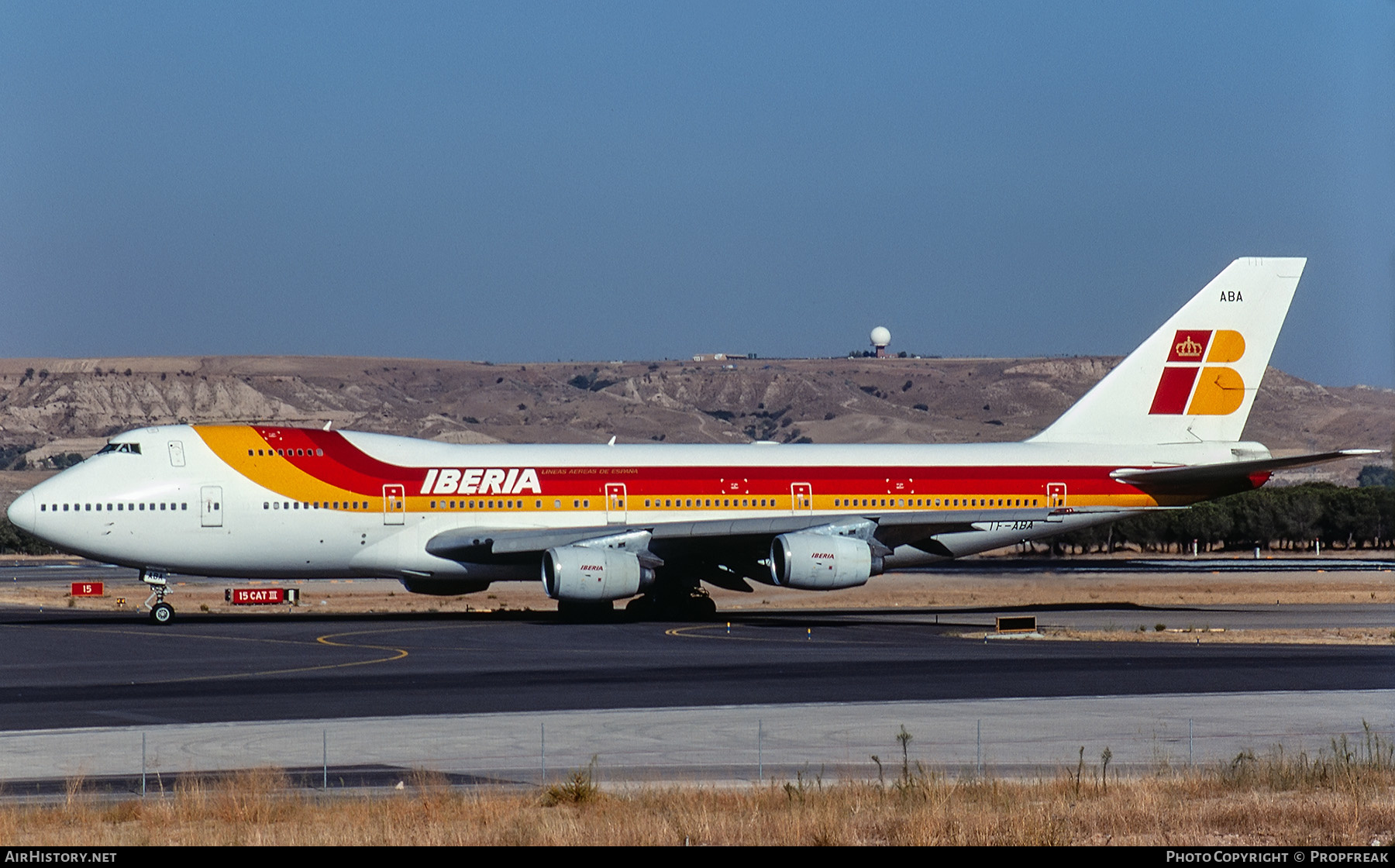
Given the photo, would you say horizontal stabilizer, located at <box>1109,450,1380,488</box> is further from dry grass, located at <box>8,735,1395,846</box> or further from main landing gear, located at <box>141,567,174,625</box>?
dry grass, located at <box>8,735,1395,846</box>

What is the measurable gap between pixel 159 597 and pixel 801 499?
57.8 ft

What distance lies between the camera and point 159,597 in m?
44.7

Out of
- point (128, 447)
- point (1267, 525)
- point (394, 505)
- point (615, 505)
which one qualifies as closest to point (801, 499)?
point (615, 505)

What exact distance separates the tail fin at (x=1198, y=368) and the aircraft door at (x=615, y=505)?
13.8m

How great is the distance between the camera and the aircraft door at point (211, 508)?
44.4 meters

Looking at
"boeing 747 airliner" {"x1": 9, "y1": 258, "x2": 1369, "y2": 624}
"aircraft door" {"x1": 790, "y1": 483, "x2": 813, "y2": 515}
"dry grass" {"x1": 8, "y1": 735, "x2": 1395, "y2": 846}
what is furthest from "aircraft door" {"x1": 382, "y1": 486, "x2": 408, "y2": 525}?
"dry grass" {"x1": 8, "y1": 735, "x2": 1395, "y2": 846}

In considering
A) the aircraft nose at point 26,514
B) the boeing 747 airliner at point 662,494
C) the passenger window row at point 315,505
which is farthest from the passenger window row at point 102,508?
the passenger window row at point 315,505

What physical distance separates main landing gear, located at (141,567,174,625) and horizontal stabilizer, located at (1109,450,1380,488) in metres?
26.8

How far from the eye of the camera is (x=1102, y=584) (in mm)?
58094

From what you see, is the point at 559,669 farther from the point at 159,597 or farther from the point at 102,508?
the point at 102,508

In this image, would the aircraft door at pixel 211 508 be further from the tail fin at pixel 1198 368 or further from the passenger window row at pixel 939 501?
the tail fin at pixel 1198 368

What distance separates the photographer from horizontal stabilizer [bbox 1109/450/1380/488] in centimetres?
4775

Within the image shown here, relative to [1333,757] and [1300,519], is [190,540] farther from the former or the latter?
[1300,519]
